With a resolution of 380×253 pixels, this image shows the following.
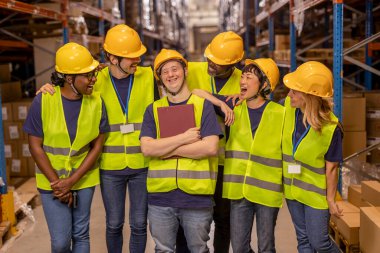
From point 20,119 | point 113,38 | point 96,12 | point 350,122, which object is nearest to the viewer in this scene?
point 113,38

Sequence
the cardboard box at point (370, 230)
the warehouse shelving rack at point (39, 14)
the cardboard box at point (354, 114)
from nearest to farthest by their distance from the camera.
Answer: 1. the cardboard box at point (370, 230)
2. the warehouse shelving rack at point (39, 14)
3. the cardboard box at point (354, 114)

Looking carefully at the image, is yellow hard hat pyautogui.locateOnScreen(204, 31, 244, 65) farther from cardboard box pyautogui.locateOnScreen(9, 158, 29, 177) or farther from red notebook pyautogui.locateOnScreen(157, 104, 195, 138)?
cardboard box pyautogui.locateOnScreen(9, 158, 29, 177)

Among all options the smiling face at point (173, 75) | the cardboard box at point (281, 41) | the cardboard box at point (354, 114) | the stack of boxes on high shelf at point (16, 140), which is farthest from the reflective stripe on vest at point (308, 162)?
the cardboard box at point (281, 41)

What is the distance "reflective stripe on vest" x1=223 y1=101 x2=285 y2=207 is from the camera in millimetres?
3086

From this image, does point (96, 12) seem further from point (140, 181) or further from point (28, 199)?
point (140, 181)

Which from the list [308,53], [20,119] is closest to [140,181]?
[20,119]

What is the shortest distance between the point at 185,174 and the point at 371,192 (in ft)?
6.18

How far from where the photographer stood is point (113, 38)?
3359 millimetres

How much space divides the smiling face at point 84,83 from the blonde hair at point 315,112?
4.67ft

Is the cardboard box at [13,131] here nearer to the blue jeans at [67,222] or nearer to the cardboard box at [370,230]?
the blue jeans at [67,222]

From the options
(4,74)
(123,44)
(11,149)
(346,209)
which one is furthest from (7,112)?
(346,209)

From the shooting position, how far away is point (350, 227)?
3766 millimetres

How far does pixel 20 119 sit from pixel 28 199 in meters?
1.55

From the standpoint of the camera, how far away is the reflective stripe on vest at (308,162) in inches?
117
